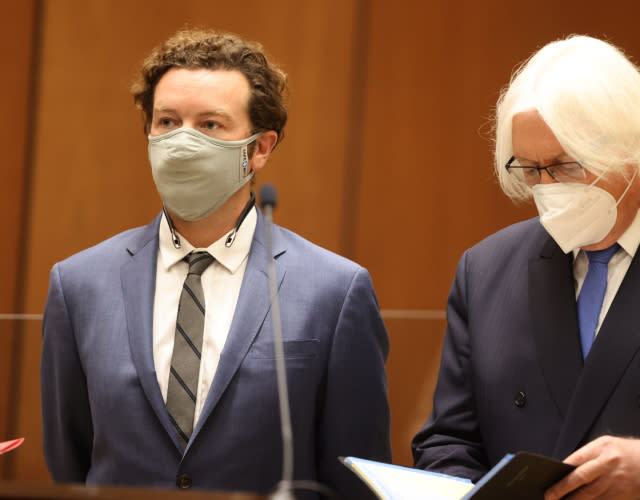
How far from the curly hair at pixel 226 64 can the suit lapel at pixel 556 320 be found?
61 centimetres

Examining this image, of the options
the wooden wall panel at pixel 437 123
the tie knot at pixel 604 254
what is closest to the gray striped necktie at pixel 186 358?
the tie knot at pixel 604 254

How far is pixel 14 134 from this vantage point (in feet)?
9.97

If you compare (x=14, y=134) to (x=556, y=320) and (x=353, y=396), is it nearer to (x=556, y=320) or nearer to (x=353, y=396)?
(x=353, y=396)

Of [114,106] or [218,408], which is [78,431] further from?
[114,106]

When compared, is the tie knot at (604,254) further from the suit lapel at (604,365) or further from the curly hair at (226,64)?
the curly hair at (226,64)

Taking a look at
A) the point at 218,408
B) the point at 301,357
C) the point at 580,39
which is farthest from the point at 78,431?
the point at 580,39

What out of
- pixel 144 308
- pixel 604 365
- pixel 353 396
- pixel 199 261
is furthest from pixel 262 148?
pixel 604 365

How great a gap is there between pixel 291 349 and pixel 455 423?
1.07ft

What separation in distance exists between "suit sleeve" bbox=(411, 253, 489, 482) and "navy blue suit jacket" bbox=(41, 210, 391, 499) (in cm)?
13

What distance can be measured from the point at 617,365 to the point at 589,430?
4.6 inches

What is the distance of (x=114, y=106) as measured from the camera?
3.09 meters

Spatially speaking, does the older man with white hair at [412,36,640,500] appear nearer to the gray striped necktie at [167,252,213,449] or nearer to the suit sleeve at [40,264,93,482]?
the gray striped necktie at [167,252,213,449]

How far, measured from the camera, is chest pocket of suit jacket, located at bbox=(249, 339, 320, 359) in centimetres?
164

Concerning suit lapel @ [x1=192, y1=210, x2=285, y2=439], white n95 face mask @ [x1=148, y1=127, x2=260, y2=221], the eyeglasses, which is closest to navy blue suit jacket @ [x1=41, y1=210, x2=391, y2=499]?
suit lapel @ [x1=192, y1=210, x2=285, y2=439]
